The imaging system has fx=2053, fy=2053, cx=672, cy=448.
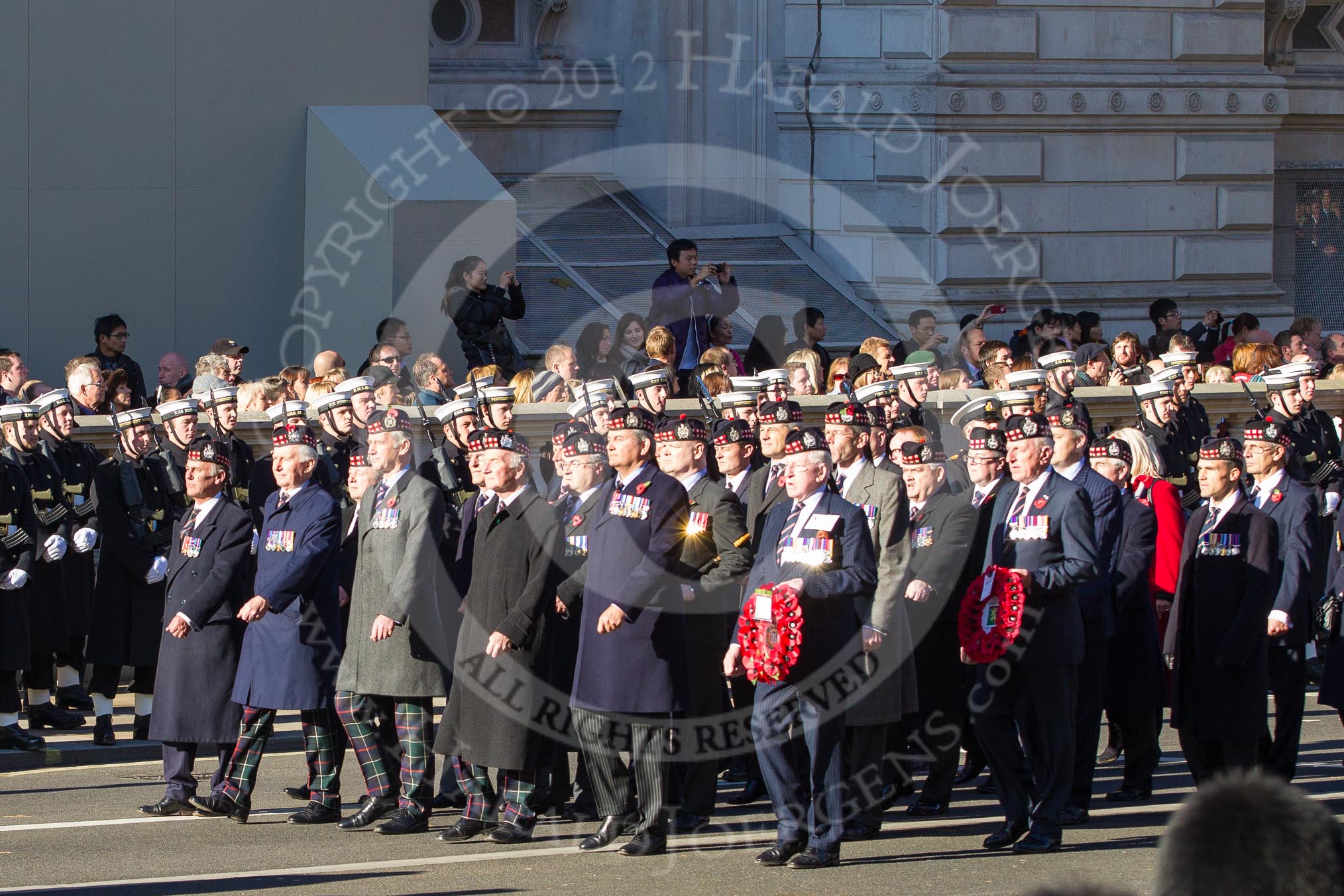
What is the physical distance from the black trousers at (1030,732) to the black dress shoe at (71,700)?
5.72 meters

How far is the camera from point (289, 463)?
912cm

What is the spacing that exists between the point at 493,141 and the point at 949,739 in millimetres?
13034

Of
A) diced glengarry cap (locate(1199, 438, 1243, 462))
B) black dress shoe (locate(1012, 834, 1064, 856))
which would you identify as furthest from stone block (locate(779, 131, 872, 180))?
black dress shoe (locate(1012, 834, 1064, 856))

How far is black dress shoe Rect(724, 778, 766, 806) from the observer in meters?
9.70

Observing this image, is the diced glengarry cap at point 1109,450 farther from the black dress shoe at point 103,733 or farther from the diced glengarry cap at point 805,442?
the black dress shoe at point 103,733

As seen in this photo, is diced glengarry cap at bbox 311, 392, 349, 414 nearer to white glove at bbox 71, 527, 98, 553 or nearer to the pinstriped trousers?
white glove at bbox 71, 527, 98, 553

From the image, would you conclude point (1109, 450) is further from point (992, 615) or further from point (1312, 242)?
point (1312, 242)

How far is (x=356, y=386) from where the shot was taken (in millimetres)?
11742

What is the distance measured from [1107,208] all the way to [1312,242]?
3.23 m

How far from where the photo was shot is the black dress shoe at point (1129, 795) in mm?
9531

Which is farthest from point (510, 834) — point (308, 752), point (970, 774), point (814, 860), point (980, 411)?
point (980, 411)

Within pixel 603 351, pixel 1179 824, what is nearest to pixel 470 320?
pixel 603 351

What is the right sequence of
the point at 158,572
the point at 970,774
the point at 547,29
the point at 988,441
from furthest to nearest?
the point at 547,29, the point at 158,572, the point at 970,774, the point at 988,441

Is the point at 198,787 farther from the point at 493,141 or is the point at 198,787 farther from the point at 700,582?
the point at 493,141
